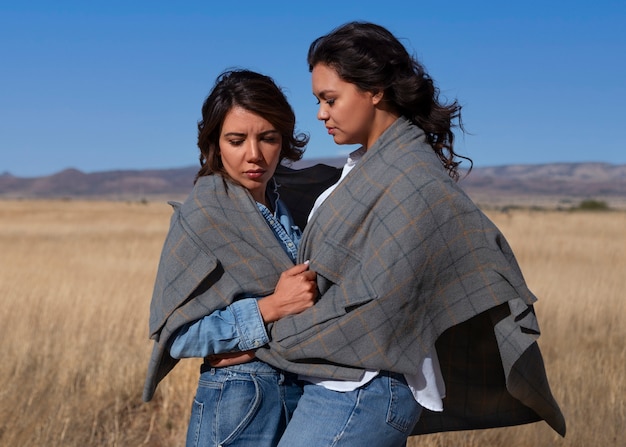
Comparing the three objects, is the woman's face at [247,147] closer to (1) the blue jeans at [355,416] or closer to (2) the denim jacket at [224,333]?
(2) the denim jacket at [224,333]

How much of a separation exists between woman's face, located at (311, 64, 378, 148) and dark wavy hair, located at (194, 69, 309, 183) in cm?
17

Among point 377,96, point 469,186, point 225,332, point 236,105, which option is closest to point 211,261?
point 225,332

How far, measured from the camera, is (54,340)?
24.7ft

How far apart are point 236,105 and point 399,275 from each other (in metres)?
0.73

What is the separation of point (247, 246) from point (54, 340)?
18.6 feet

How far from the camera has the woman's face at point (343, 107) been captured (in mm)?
2318

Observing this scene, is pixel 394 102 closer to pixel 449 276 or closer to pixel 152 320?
pixel 449 276

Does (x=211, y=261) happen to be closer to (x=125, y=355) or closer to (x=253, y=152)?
(x=253, y=152)

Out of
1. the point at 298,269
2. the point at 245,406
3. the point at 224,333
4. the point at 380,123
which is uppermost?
the point at 380,123

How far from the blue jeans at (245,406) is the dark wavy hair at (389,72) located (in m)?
0.78

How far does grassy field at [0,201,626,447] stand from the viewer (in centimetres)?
491

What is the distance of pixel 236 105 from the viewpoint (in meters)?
2.47

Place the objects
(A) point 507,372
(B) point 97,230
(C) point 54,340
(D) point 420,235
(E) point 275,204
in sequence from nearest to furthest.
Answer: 1. (D) point 420,235
2. (A) point 507,372
3. (E) point 275,204
4. (C) point 54,340
5. (B) point 97,230

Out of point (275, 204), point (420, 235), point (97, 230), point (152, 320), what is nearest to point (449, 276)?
point (420, 235)
